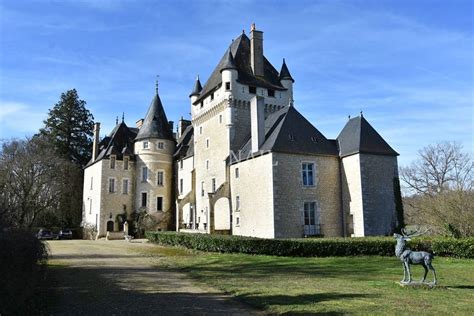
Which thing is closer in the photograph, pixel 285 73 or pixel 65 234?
pixel 285 73

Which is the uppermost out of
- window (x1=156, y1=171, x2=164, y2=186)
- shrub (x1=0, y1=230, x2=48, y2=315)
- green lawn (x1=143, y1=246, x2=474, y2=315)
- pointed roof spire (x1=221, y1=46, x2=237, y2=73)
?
pointed roof spire (x1=221, y1=46, x2=237, y2=73)

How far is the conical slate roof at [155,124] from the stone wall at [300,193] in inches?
743

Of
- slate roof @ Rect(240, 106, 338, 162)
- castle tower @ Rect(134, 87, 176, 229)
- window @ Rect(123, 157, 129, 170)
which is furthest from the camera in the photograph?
window @ Rect(123, 157, 129, 170)

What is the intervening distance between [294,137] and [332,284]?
15.7 m

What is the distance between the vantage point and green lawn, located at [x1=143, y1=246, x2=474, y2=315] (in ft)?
25.5

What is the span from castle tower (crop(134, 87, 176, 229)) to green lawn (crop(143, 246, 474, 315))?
75.0ft

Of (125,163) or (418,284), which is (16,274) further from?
(125,163)

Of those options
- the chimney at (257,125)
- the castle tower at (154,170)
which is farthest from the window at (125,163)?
the chimney at (257,125)

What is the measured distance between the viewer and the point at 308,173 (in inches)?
990

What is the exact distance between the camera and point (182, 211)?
36.1 m

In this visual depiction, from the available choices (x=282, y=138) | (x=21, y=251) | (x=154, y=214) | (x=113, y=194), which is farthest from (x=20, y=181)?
(x=21, y=251)

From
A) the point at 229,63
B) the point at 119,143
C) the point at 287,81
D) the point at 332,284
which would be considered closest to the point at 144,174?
the point at 119,143

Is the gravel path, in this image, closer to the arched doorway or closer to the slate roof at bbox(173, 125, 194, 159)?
the slate roof at bbox(173, 125, 194, 159)

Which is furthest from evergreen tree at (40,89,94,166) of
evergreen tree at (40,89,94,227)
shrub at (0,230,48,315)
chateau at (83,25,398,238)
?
shrub at (0,230,48,315)
